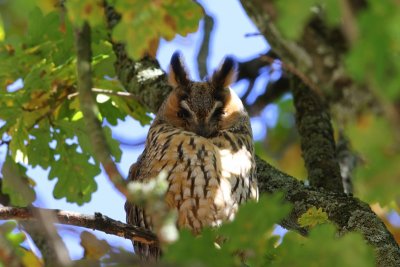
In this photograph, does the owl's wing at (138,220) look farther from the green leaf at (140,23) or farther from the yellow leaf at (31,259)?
the green leaf at (140,23)

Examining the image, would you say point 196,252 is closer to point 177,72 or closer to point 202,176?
point 202,176

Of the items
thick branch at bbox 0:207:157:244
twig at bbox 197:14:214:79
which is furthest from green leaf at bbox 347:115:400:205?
twig at bbox 197:14:214:79

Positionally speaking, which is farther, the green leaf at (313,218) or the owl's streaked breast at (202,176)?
the owl's streaked breast at (202,176)

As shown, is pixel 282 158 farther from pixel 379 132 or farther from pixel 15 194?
pixel 379 132

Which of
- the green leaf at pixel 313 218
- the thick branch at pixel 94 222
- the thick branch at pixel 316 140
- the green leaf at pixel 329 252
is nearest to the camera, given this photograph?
the green leaf at pixel 329 252

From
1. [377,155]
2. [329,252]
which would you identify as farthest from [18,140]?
[377,155]

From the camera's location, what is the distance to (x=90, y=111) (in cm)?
242

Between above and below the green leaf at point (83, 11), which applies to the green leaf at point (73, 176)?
below

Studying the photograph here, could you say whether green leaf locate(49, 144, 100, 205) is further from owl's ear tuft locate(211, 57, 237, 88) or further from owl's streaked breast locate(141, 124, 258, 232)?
owl's ear tuft locate(211, 57, 237, 88)

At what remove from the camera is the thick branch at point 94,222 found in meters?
3.05

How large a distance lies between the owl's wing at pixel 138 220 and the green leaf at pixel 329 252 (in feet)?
6.12

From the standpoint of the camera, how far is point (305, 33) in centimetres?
199

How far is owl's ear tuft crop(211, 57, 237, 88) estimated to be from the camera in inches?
183


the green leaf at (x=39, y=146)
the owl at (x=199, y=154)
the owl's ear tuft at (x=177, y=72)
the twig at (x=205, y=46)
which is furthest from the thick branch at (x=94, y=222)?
the twig at (x=205, y=46)
